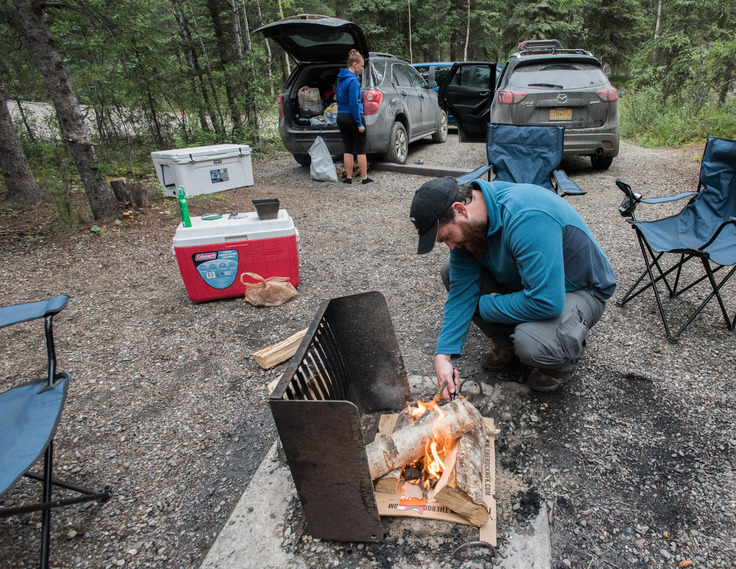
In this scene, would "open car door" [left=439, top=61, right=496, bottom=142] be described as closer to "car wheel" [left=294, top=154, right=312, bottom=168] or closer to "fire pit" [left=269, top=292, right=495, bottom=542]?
"car wheel" [left=294, top=154, right=312, bottom=168]

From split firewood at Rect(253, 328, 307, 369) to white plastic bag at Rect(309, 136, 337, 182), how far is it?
173 inches

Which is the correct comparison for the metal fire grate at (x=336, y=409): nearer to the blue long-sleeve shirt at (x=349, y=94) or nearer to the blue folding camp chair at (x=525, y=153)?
the blue folding camp chair at (x=525, y=153)

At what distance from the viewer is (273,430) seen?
87.6 inches

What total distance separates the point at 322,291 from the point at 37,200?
4.63 m

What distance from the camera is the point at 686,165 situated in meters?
6.39

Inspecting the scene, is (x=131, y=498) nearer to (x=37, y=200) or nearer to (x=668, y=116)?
(x=37, y=200)

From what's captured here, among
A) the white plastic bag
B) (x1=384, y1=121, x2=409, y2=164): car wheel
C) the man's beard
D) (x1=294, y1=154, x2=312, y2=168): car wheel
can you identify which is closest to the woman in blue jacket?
the white plastic bag

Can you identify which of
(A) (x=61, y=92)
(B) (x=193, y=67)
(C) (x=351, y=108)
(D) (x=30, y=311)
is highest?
(B) (x=193, y=67)

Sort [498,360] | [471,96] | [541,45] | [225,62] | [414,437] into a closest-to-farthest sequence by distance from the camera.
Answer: [414,437], [498,360], [471,96], [541,45], [225,62]

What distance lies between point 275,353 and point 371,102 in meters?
4.67

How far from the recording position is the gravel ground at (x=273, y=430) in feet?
5.34

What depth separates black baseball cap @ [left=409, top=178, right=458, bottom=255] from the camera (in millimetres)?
1738

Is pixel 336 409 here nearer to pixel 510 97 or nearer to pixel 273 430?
pixel 273 430

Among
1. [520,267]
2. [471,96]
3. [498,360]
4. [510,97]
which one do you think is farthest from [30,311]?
[471,96]
